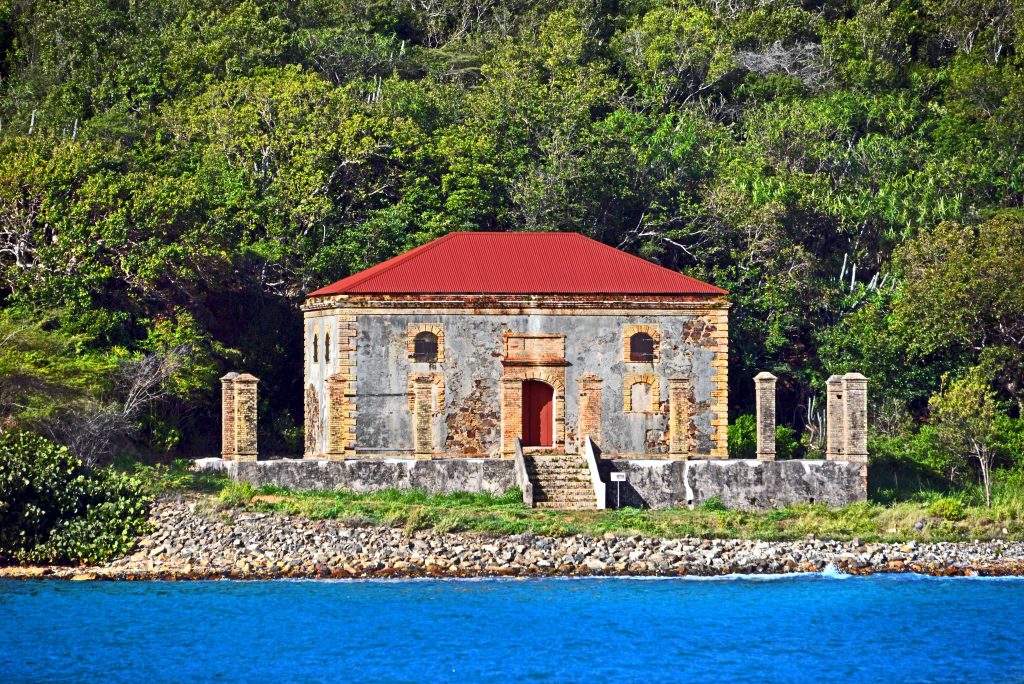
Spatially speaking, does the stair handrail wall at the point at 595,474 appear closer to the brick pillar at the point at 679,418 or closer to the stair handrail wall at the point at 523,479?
the stair handrail wall at the point at 523,479

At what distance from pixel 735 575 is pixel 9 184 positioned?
24272mm

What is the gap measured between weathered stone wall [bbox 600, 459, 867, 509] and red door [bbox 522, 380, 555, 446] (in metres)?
2.59

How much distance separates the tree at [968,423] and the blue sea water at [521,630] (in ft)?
29.8

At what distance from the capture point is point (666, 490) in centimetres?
4244

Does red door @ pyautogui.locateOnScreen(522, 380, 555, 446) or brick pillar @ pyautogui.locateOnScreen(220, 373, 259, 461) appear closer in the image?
brick pillar @ pyautogui.locateOnScreen(220, 373, 259, 461)

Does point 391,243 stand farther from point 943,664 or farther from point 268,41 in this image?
point 943,664

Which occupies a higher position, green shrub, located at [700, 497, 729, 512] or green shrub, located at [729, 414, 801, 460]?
green shrub, located at [729, 414, 801, 460]

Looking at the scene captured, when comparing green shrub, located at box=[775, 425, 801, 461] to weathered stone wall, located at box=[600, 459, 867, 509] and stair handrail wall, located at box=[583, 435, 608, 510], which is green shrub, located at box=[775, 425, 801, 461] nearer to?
weathered stone wall, located at box=[600, 459, 867, 509]

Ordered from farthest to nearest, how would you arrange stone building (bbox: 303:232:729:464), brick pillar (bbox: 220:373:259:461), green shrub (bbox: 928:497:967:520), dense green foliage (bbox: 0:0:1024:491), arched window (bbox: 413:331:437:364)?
dense green foliage (bbox: 0:0:1024:491) → arched window (bbox: 413:331:437:364) → stone building (bbox: 303:232:729:464) → brick pillar (bbox: 220:373:259:461) → green shrub (bbox: 928:497:967:520)

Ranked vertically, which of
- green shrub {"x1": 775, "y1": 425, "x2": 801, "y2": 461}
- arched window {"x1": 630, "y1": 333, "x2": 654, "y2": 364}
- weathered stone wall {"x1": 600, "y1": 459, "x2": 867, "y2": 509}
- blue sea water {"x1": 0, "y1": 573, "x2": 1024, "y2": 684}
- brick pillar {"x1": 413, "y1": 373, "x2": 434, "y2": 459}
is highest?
arched window {"x1": 630, "y1": 333, "x2": 654, "y2": 364}

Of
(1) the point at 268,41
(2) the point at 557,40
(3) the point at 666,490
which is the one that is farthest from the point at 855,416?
(1) the point at 268,41

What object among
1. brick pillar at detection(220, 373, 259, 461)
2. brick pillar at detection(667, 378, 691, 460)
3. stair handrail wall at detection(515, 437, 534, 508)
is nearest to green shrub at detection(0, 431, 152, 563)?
brick pillar at detection(220, 373, 259, 461)

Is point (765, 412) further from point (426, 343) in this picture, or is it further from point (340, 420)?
point (340, 420)

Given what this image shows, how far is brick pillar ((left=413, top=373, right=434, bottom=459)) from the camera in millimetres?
43375
